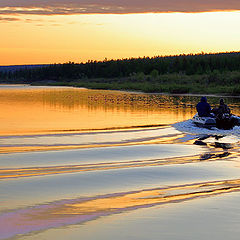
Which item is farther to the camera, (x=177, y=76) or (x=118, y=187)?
(x=177, y=76)

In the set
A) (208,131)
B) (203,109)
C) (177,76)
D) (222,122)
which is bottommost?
(208,131)

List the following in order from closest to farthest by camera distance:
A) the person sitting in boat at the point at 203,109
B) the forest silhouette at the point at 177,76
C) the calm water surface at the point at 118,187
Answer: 1. the calm water surface at the point at 118,187
2. the person sitting in boat at the point at 203,109
3. the forest silhouette at the point at 177,76

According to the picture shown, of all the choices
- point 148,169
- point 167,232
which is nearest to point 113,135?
point 148,169

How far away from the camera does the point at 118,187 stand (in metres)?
12.2

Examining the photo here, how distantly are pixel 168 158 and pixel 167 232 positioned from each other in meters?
8.20

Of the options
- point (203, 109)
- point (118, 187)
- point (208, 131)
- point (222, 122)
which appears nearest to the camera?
point (118, 187)

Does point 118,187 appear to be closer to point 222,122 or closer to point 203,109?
point 222,122

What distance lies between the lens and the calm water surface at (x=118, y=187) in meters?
8.94

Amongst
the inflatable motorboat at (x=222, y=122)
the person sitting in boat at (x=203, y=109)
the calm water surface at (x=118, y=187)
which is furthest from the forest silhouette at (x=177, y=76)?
the calm water surface at (x=118, y=187)

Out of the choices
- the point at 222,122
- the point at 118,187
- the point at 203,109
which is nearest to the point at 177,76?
the point at 203,109

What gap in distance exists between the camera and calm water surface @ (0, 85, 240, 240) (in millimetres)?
8938

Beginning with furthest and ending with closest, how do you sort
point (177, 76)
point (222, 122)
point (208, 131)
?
point (177, 76) → point (222, 122) → point (208, 131)

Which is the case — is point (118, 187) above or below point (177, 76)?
below

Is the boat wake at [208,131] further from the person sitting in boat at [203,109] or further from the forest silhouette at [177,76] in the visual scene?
the forest silhouette at [177,76]
